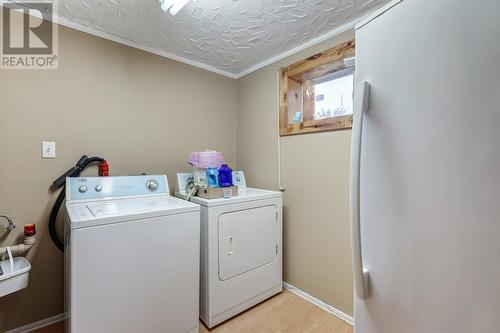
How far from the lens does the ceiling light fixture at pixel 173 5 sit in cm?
138

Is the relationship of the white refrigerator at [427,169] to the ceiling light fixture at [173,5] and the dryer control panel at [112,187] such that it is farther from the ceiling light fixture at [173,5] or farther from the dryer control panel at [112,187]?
the dryer control panel at [112,187]

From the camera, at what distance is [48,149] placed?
5.33ft

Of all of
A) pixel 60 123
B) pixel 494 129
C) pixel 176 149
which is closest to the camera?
pixel 494 129

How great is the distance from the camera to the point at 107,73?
1849 millimetres

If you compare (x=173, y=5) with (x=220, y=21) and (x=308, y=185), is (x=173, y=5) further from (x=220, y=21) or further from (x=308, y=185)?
(x=308, y=185)

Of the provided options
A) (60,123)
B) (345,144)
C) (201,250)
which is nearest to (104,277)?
(201,250)

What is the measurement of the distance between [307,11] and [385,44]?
44.2 inches

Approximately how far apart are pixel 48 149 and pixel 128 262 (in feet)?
3.53

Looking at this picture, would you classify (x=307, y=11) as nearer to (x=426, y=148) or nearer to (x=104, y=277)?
(x=426, y=148)

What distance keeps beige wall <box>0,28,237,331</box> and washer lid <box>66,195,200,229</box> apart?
42cm

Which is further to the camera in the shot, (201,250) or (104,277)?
(201,250)

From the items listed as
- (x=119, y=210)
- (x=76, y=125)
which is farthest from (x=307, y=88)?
(x=76, y=125)

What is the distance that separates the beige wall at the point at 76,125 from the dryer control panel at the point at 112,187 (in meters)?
0.21

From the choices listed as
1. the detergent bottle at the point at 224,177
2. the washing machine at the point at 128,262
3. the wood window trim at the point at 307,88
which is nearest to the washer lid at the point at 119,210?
the washing machine at the point at 128,262
